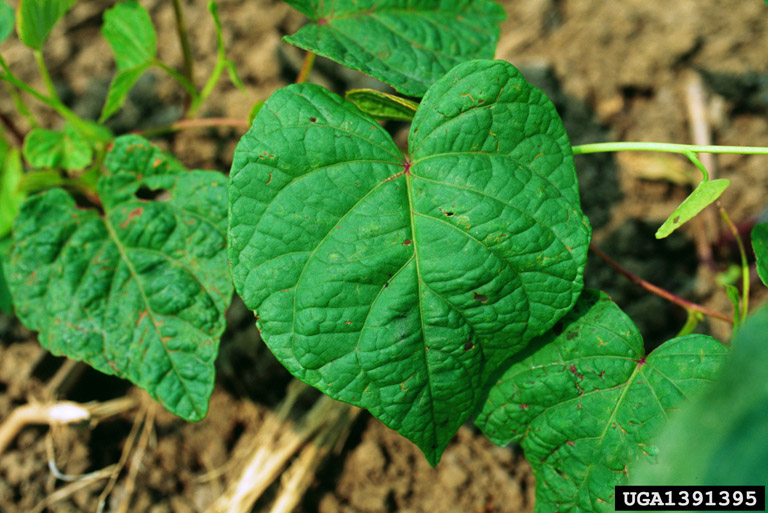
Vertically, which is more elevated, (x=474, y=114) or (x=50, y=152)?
(x=474, y=114)

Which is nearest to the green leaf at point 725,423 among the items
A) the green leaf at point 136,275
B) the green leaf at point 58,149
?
the green leaf at point 136,275

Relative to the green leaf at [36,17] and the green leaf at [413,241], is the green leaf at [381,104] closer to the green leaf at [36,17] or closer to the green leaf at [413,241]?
the green leaf at [413,241]

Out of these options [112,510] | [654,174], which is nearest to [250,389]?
[112,510]

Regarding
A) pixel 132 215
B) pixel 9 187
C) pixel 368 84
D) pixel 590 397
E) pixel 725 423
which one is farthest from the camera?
pixel 368 84

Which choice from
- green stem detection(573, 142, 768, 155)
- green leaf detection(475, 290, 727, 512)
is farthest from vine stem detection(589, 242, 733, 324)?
green stem detection(573, 142, 768, 155)

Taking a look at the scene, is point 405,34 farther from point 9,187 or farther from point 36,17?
point 9,187

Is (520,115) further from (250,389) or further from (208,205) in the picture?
(250,389)

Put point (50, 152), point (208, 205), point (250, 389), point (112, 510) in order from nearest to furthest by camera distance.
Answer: point (208, 205) → point (50, 152) → point (112, 510) → point (250, 389)

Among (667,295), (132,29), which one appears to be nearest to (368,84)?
(132,29)

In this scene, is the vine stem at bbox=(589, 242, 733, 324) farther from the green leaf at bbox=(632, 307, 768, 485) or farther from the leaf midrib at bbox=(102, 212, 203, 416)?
the leaf midrib at bbox=(102, 212, 203, 416)
